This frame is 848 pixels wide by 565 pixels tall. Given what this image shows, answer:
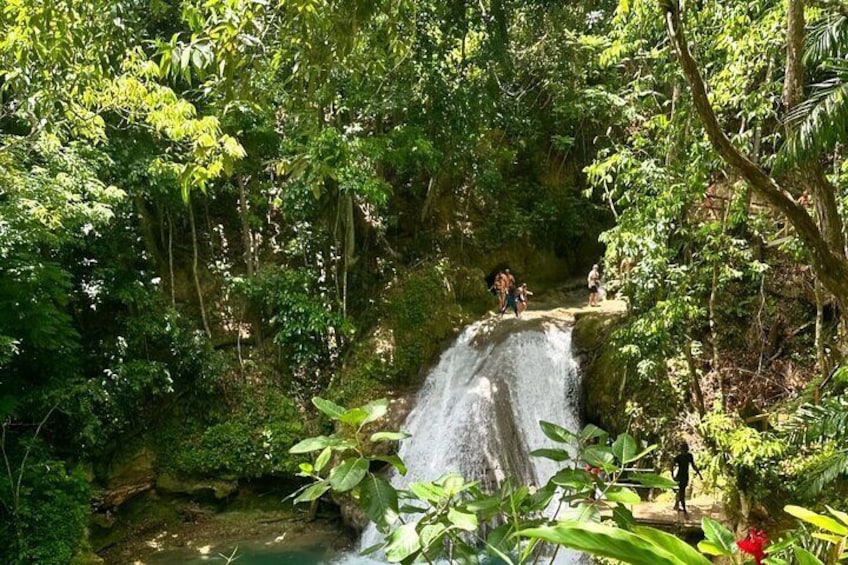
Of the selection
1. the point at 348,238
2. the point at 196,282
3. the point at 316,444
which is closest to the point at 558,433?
the point at 316,444

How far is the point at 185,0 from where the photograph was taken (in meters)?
2.27

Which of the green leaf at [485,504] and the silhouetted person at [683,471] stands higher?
the green leaf at [485,504]

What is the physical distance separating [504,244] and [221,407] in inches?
311

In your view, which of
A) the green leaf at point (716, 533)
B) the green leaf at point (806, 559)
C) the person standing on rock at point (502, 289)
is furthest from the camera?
the person standing on rock at point (502, 289)

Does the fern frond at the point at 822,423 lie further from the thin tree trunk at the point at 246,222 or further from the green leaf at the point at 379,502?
the thin tree trunk at the point at 246,222

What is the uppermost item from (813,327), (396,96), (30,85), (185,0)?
(396,96)

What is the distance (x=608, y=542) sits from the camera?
62 cm

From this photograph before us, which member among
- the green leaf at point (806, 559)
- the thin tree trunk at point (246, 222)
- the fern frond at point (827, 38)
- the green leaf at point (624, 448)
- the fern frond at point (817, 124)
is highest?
the thin tree trunk at point (246, 222)

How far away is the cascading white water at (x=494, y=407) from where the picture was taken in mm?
8836

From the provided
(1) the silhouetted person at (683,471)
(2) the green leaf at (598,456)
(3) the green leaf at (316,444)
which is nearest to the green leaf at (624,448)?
(2) the green leaf at (598,456)

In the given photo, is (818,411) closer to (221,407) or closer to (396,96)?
(396,96)

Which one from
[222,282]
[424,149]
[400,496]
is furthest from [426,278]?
[400,496]

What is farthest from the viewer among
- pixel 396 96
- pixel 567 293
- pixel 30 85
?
pixel 567 293

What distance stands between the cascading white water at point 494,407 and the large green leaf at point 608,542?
8104 mm
